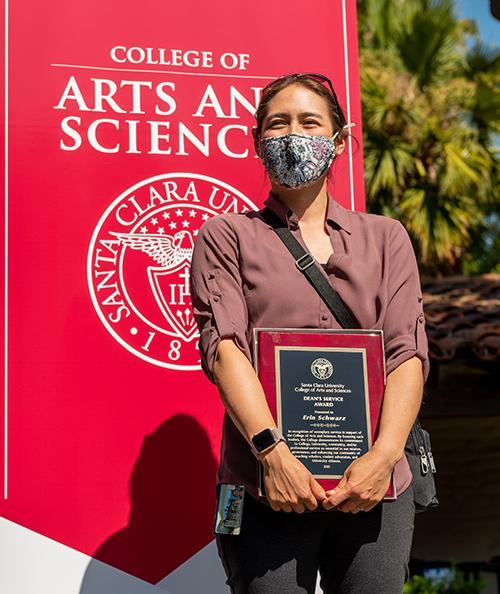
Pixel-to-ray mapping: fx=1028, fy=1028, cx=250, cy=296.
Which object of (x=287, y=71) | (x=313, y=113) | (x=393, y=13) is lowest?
(x=313, y=113)

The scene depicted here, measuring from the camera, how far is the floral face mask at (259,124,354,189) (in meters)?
2.42

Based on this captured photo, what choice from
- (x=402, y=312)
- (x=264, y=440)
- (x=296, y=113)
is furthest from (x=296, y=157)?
(x=264, y=440)

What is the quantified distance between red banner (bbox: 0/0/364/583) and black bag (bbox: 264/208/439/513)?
0.87 metres

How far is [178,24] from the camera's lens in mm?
3363

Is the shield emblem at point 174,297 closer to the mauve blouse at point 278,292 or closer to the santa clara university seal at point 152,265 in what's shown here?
the santa clara university seal at point 152,265

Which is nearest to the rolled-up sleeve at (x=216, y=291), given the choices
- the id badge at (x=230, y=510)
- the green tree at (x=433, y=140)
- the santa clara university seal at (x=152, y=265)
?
the id badge at (x=230, y=510)

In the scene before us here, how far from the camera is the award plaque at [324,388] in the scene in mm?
2170

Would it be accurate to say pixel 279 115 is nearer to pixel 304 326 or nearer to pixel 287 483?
pixel 304 326

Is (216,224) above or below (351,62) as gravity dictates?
below

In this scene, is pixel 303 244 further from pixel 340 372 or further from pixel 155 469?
pixel 155 469

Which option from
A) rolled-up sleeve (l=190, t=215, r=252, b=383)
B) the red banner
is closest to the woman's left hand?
rolled-up sleeve (l=190, t=215, r=252, b=383)

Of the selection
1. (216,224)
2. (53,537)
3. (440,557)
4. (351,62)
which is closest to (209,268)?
(216,224)

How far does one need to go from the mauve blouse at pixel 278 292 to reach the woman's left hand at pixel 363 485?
0.13 meters

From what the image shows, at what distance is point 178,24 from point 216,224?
1210 millimetres
